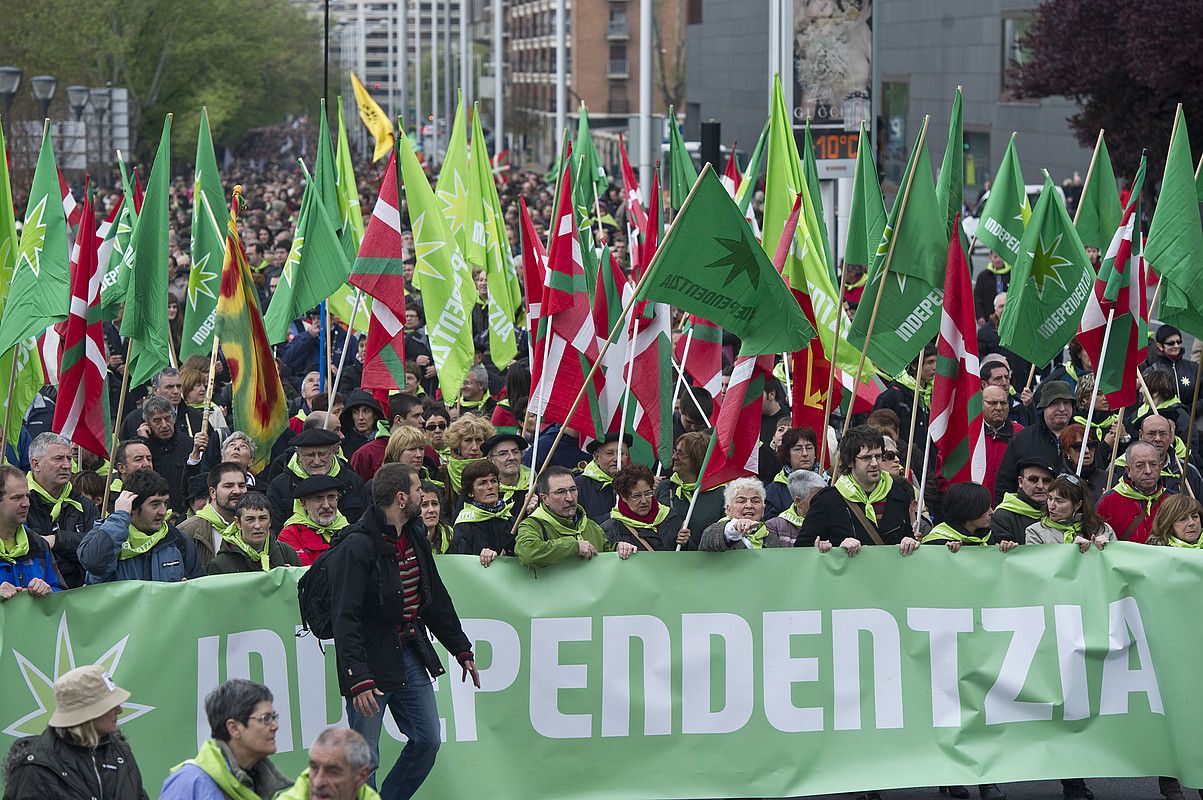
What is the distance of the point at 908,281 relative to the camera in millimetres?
9375

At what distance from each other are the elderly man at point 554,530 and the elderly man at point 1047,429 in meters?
3.23

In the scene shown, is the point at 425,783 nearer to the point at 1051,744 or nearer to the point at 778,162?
the point at 1051,744

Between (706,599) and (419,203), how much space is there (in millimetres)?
5395

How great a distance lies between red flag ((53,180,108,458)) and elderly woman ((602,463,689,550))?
2791 mm

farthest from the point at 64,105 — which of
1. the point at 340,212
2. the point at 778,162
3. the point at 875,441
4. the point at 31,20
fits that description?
the point at 875,441

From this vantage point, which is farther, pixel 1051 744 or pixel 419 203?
pixel 419 203

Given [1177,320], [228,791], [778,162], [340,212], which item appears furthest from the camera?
[340,212]


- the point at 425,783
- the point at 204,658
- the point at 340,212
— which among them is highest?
the point at 340,212

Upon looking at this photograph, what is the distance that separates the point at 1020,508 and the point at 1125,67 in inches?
885

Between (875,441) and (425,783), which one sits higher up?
(875,441)

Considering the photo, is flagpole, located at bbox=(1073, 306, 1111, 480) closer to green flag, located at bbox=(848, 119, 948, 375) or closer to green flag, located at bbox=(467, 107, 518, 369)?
green flag, located at bbox=(848, 119, 948, 375)

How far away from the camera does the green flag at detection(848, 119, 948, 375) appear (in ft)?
30.5

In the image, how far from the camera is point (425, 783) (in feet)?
25.1

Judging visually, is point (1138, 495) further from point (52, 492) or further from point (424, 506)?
point (52, 492)
